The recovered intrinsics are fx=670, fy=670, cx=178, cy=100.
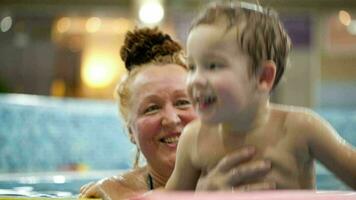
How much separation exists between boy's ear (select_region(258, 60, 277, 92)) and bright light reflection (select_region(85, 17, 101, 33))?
8.75 meters

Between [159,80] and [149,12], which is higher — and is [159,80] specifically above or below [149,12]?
below

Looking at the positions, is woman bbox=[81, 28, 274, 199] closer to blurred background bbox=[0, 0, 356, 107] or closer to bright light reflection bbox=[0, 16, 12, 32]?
blurred background bbox=[0, 0, 356, 107]

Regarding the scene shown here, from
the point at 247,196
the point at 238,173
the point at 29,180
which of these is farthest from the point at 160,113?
the point at 29,180

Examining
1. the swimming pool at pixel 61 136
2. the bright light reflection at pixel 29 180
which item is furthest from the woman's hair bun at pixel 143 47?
the swimming pool at pixel 61 136

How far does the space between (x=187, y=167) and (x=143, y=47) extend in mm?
595

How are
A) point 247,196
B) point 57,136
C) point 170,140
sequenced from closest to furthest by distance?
point 247,196, point 170,140, point 57,136

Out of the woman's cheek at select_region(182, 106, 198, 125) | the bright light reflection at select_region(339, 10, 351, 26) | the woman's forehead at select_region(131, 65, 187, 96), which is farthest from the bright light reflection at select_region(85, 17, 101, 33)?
the woman's cheek at select_region(182, 106, 198, 125)

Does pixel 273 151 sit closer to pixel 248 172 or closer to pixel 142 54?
pixel 248 172

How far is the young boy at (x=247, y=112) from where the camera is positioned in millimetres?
1119

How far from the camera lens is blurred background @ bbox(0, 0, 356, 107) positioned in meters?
9.25

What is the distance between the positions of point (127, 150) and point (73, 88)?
6128mm

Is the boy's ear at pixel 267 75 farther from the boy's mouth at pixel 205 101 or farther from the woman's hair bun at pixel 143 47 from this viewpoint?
the woman's hair bun at pixel 143 47

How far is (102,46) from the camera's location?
10039 mm

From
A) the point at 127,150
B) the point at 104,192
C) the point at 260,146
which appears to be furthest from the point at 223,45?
the point at 127,150
